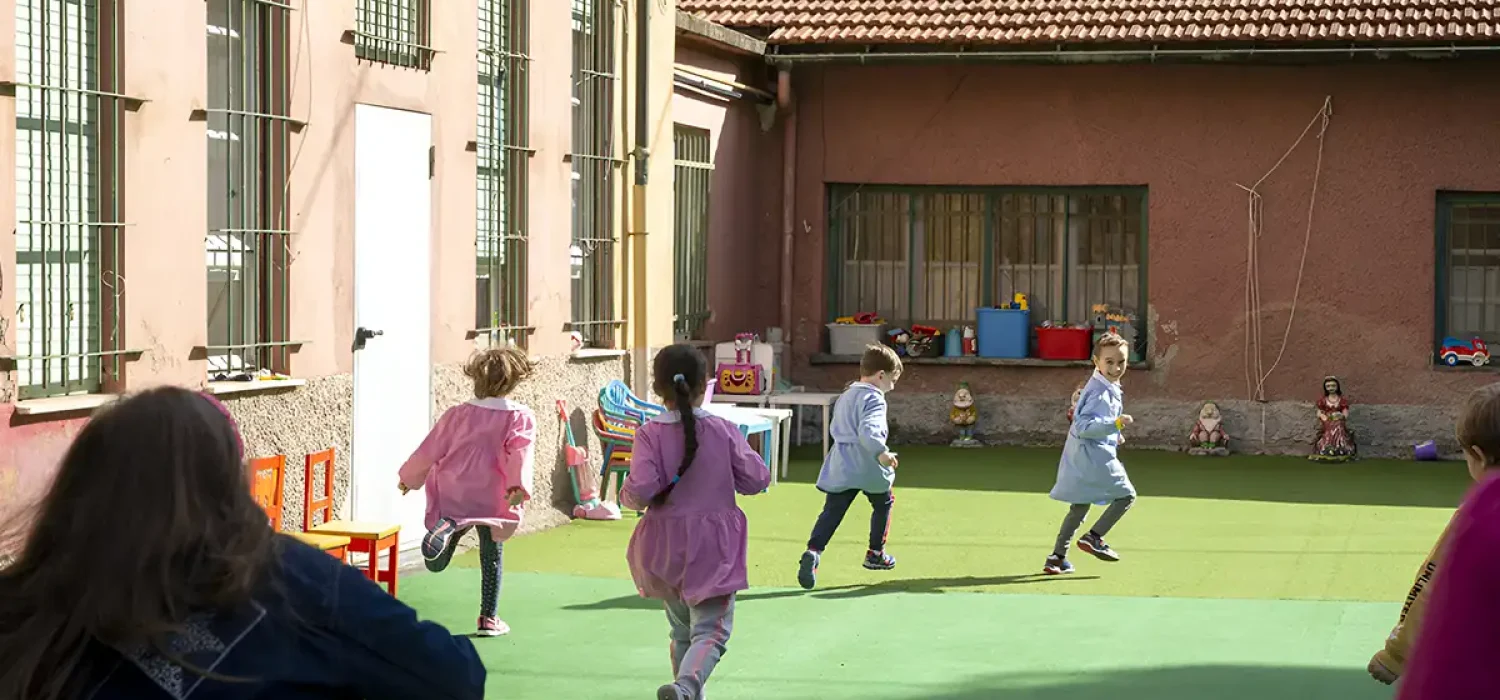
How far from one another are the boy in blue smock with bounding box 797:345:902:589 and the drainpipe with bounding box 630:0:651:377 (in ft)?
12.1

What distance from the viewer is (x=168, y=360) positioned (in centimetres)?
840

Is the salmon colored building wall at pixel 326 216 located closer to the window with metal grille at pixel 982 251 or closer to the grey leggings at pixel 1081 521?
Result: the grey leggings at pixel 1081 521

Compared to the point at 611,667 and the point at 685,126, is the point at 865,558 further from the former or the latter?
the point at 685,126

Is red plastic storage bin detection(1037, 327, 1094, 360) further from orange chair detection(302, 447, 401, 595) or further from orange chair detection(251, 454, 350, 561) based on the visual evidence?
orange chair detection(251, 454, 350, 561)

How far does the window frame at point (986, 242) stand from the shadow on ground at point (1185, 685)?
378 inches

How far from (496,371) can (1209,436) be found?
30.5 ft

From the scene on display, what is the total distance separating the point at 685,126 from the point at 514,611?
7.35m

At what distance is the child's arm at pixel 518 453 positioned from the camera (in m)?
8.58

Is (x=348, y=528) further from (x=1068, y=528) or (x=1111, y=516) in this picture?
(x=1111, y=516)

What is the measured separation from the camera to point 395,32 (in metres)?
10.4

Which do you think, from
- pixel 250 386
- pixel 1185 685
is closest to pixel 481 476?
pixel 250 386

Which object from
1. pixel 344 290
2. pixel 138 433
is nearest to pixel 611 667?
pixel 344 290

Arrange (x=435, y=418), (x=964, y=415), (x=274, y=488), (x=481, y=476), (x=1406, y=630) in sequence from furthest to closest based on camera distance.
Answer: (x=964, y=415)
(x=435, y=418)
(x=481, y=476)
(x=274, y=488)
(x=1406, y=630)

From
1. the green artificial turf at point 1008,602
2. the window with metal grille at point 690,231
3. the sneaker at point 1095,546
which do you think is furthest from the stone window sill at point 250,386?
the window with metal grille at point 690,231
